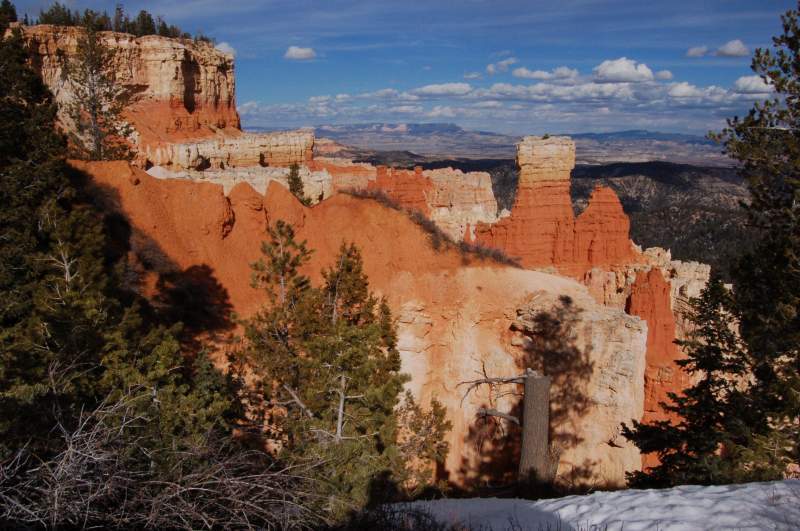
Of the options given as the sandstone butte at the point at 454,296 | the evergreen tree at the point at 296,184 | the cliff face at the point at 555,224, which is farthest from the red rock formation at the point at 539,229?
the evergreen tree at the point at 296,184

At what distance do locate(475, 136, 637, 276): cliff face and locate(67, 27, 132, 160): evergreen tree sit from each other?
2465 cm

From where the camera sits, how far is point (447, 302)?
23.0 metres

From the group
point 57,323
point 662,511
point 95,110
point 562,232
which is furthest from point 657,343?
point 95,110

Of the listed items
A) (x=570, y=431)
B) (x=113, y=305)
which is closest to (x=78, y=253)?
(x=113, y=305)

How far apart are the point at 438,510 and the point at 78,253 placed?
10.7 meters

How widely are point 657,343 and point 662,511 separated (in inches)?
931

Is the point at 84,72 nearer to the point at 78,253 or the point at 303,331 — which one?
the point at 78,253

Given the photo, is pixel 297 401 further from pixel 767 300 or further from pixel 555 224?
pixel 555 224

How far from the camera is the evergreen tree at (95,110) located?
31.7 meters

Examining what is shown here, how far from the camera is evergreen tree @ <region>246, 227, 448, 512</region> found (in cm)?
999

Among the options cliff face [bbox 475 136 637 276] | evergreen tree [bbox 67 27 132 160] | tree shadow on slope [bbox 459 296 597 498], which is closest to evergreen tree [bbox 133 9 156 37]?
evergreen tree [bbox 67 27 132 160]

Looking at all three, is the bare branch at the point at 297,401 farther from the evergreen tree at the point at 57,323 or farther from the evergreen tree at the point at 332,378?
the evergreen tree at the point at 57,323

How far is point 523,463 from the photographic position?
9711 mm

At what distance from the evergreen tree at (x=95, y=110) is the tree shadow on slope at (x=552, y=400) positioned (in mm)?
24061
